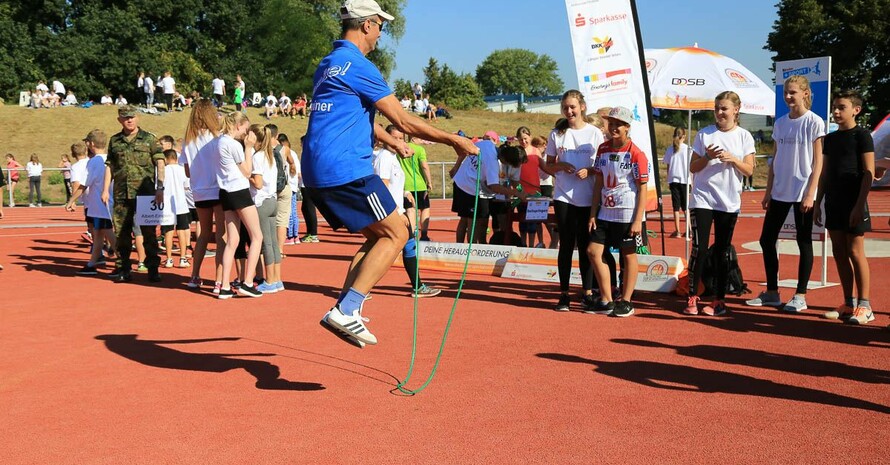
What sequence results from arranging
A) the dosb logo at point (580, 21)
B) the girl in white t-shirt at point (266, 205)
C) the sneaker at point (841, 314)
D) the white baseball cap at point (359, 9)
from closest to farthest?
the white baseball cap at point (359, 9), the sneaker at point (841, 314), the girl in white t-shirt at point (266, 205), the dosb logo at point (580, 21)

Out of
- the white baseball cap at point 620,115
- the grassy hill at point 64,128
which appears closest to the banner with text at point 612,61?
the white baseball cap at point 620,115

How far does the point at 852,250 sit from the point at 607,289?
7.09 ft

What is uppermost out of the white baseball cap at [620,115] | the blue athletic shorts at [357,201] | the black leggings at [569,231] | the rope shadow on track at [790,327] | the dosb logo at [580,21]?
the dosb logo at [580,21]

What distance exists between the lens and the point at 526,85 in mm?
162125

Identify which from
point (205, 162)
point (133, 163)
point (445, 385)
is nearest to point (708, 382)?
point (445, 385)

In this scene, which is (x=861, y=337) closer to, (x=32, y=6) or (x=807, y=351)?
(x=807, y=351)

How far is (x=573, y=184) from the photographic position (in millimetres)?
8320

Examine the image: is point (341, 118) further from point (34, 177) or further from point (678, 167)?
point (34, 177)

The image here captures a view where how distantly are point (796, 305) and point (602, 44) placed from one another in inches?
170

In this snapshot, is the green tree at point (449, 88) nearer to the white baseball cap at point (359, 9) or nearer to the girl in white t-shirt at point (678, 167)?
the girl in white t-shirt at point (678, 167)

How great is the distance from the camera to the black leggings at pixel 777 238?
8102 mm

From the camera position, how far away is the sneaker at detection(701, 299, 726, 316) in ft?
26.2

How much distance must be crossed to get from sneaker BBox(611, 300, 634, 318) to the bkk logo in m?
6.85

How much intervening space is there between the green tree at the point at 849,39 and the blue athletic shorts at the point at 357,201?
55699 millimetres
